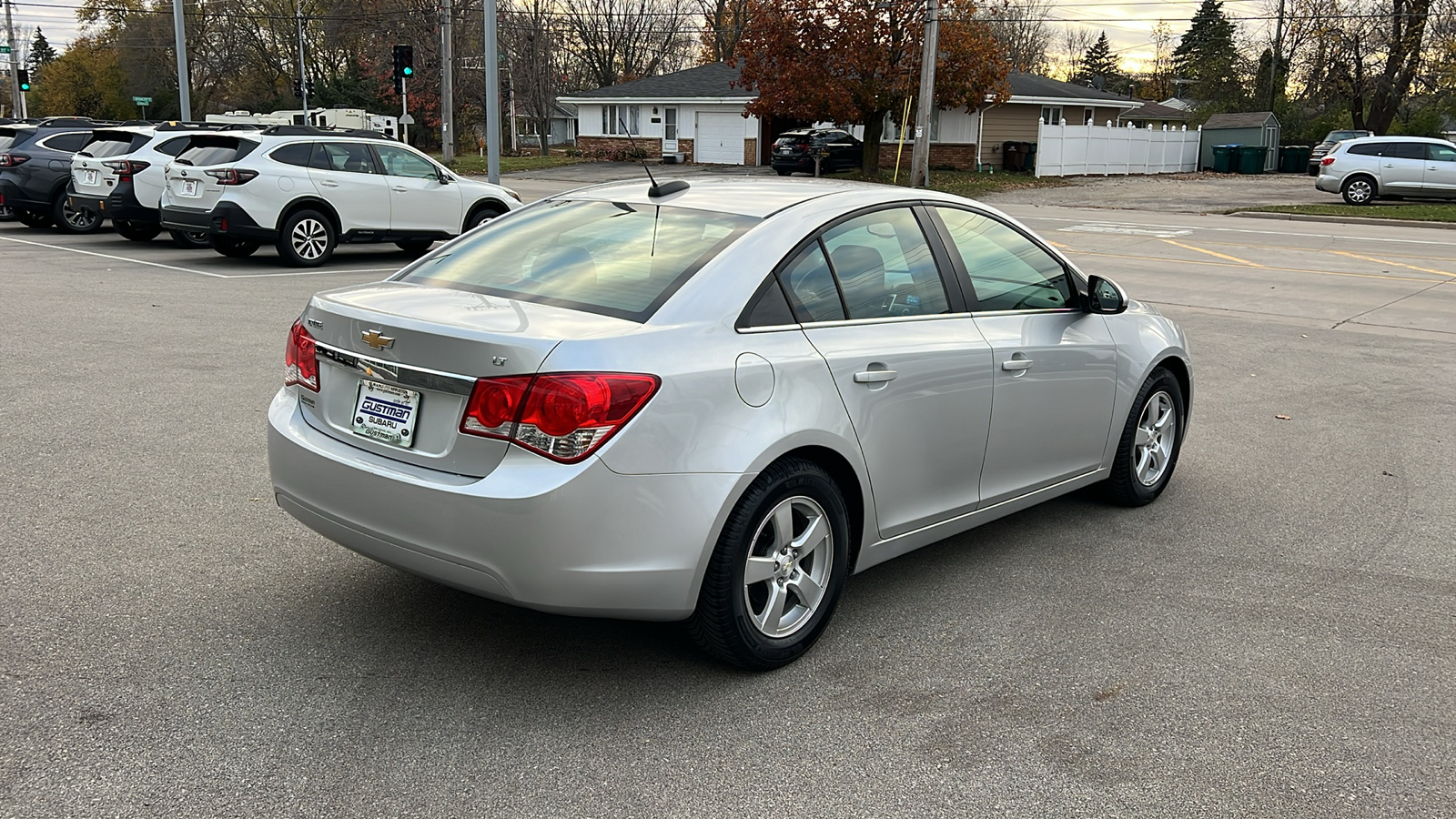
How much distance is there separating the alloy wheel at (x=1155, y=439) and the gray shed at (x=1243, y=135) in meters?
46.2

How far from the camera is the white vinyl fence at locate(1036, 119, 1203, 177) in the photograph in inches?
1626

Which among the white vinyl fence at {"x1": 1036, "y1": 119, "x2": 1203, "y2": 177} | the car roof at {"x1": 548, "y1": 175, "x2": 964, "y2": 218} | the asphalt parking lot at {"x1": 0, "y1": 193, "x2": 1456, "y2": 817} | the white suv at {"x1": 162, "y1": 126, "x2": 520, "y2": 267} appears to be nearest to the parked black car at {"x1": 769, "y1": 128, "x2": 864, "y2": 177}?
the white vinyl fence at {"x1": 1036, "y1": 119, "x2": 1203, "y2": 177}

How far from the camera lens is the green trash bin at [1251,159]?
46375 millimetres

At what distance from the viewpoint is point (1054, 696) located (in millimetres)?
3775

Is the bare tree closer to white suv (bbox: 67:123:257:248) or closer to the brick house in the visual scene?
→ the brick house

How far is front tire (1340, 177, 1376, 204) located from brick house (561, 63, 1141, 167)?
14736 millimetres

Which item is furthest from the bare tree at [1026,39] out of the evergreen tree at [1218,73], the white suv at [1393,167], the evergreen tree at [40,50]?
the evergreen tree at [40,50]

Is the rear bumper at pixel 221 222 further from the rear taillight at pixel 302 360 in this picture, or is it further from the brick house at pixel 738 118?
the brick house at pixel 738 118

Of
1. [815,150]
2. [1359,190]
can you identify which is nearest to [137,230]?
[815,150]

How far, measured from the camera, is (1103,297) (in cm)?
524

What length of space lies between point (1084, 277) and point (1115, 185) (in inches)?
1396

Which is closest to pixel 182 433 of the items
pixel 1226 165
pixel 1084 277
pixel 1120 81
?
pixel 1084 277

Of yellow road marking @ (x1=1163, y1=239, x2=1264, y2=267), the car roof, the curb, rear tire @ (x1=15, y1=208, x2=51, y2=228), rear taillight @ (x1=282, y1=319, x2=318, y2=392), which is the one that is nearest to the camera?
rear taillight @ (x1=282, y1=319, x2=318, y2=392)

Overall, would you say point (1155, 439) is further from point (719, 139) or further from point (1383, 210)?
point (719, 139)
